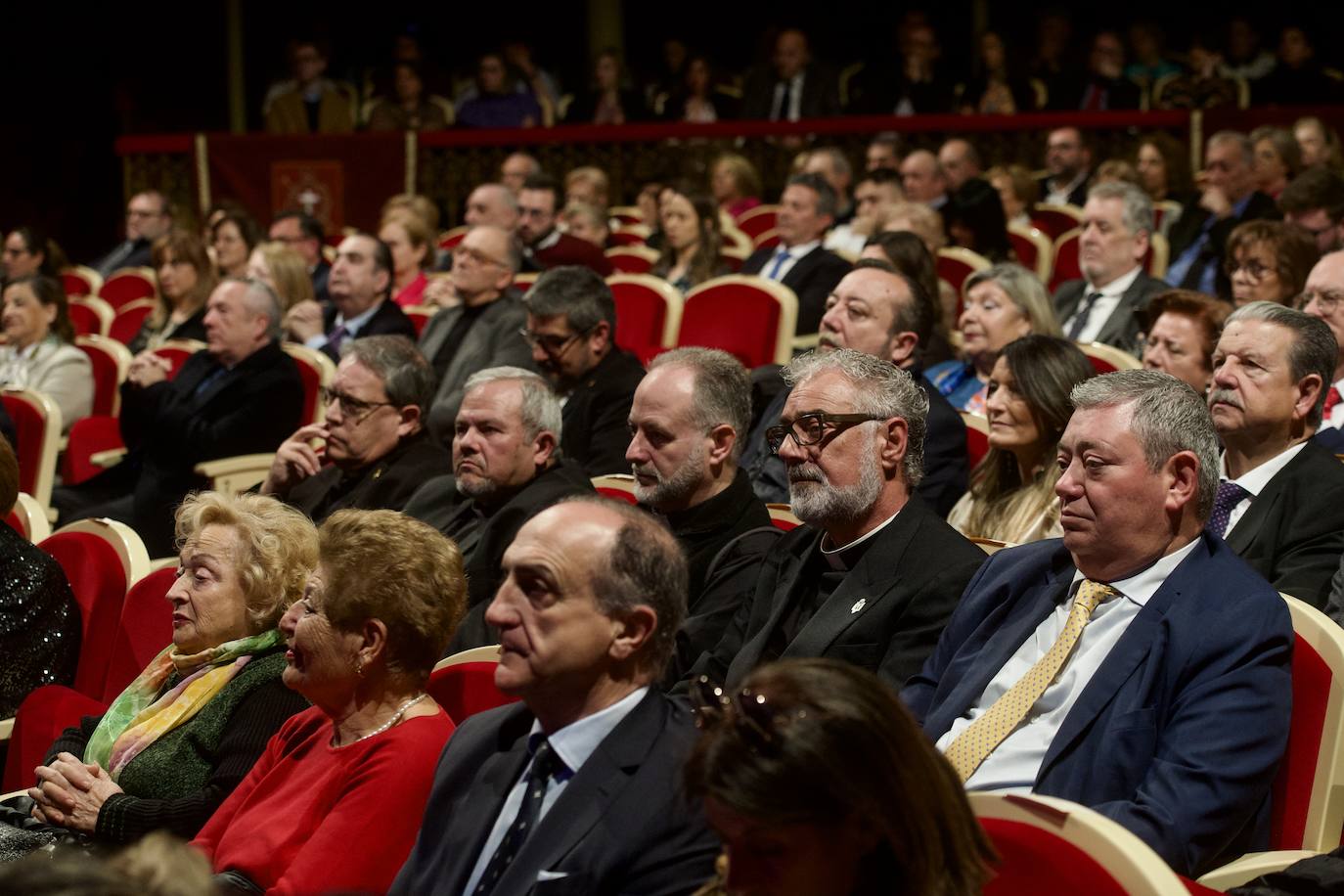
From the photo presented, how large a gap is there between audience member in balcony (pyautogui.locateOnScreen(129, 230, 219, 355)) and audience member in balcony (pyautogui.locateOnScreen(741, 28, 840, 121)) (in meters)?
5.30

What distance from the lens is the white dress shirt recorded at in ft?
8.07

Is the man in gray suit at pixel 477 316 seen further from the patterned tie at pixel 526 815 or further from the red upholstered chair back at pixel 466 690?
the patterned tie at pixel 526 815

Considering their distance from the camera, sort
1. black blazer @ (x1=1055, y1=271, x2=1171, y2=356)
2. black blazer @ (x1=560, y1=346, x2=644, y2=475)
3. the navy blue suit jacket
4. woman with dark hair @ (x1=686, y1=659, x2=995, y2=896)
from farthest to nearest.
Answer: black blazer @ (x1=1055, y1=271, x2=1171, y2=356)
black blazer @ (x1=560, y1=346, x2=644, y2=475)
the navy blue suit jacket
woman with dark hair @ (x1=686, y1=659, x2=995, y2=896)

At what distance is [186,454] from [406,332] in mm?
1281

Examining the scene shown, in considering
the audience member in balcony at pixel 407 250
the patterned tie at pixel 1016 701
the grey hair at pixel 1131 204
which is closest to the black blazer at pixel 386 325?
the audience member in balcony at pixel 407 250

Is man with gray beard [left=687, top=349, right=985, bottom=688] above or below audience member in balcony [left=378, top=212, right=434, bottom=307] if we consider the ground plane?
above

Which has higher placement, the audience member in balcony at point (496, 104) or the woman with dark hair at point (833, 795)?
the woman with dark hair at point (833, 795)

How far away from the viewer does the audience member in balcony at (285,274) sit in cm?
686

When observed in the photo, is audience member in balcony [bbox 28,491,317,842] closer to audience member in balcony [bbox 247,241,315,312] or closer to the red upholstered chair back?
the red upholstered chair back

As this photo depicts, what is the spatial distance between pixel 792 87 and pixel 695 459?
855 cm

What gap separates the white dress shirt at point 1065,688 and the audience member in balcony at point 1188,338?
185 cm

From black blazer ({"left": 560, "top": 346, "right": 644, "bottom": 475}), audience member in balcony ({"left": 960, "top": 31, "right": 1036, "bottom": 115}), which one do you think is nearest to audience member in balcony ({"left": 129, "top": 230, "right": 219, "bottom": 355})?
black blazer ({"left": 560, "top": 346, "right": 644, "bottom": 475})

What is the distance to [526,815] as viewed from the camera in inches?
84.5

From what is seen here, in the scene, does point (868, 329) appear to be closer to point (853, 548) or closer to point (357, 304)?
point (853, 548)
